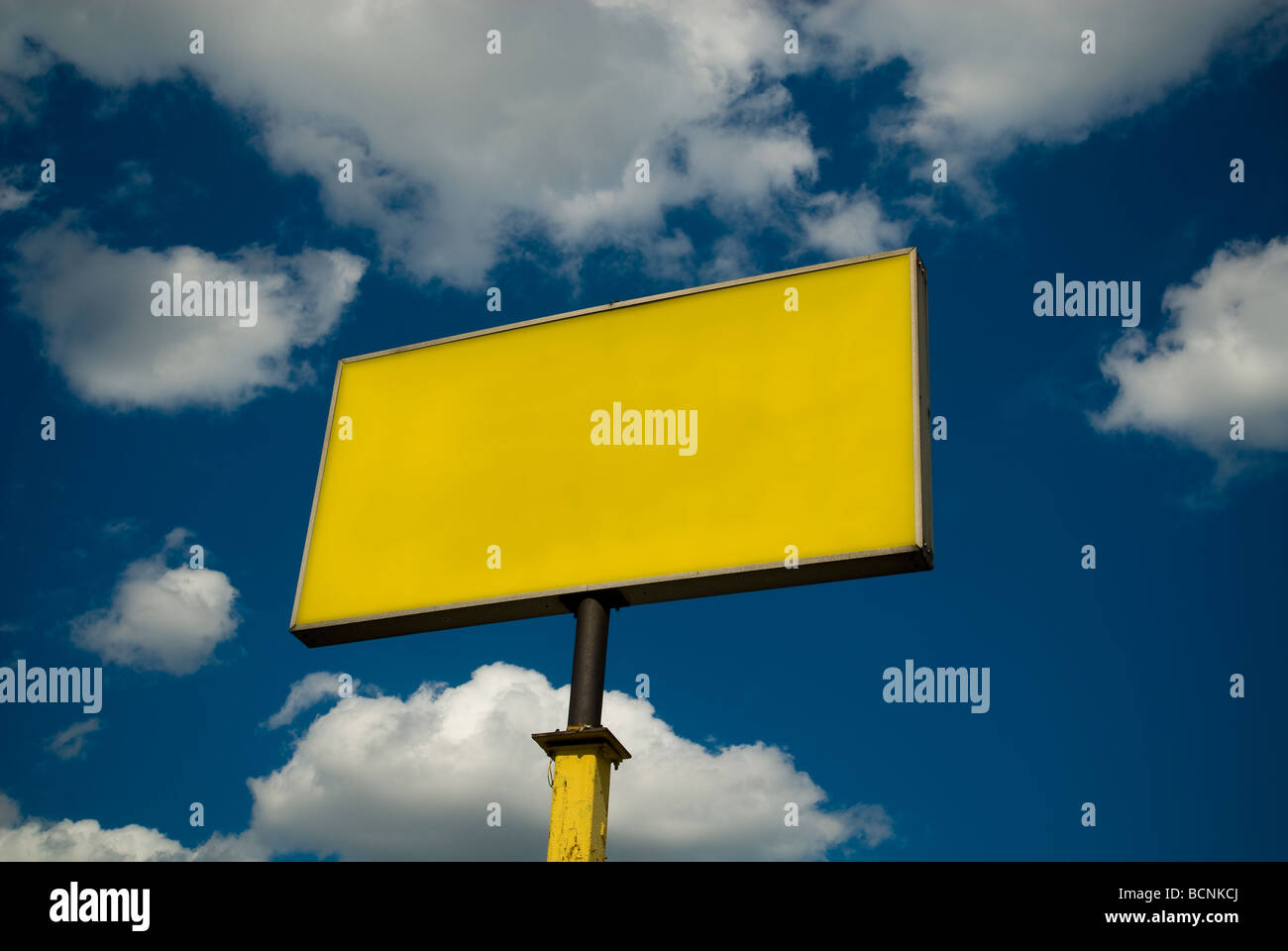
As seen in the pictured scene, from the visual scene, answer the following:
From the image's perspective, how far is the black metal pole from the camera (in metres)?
6.27

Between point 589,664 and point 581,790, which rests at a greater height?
point 589,664

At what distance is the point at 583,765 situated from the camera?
5.97 meters

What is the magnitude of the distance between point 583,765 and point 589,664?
708 mm

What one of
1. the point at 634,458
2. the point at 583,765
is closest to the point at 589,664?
the point at 583,765

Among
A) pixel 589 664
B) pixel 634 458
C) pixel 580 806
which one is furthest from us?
pixel 634 458

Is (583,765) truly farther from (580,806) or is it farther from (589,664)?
(589,664)

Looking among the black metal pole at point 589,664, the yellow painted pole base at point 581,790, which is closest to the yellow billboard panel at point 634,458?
the black metal pole at point 589,664

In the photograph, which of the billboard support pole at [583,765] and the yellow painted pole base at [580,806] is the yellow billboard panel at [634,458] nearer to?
the billboard support pole at [583,765]

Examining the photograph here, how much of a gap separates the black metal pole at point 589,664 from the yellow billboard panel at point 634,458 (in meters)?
0.16

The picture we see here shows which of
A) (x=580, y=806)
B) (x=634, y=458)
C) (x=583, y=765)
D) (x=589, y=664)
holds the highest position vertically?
(x=634, y=458)

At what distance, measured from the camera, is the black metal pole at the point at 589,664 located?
6.27m
